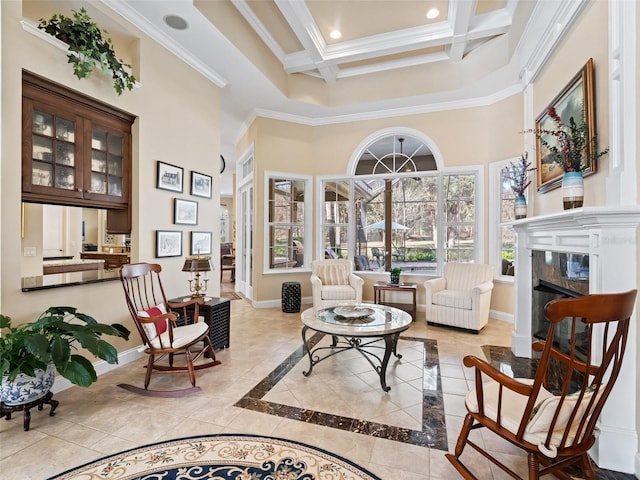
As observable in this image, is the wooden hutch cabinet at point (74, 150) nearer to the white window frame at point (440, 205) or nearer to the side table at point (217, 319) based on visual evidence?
the side table at point (217, 319)

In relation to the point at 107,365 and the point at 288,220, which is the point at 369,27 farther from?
the point at 107,365

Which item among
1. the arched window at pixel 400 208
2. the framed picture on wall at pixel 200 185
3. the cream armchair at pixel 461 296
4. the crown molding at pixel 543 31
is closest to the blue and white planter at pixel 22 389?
the framed picture on wall at pixel 200 185

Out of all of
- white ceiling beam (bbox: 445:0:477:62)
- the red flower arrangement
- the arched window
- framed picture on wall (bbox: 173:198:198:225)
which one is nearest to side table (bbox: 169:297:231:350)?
framed picture on wall (bbox: 173:198:198:225)

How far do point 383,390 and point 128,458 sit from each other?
1.90 m

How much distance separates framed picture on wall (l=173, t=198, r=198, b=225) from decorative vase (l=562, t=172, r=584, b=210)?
3978 mm

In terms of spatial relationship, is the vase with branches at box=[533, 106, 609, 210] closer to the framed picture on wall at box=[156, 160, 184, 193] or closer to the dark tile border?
the dark tile border

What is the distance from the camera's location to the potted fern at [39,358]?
2.03 metres

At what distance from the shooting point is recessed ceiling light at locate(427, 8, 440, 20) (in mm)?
A: 3887

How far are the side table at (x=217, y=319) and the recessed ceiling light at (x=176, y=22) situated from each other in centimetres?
312

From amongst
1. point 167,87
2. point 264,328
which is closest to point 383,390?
point 264,328

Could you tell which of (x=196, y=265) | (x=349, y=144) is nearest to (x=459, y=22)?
(x=349, y=144)

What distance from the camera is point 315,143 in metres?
6.30

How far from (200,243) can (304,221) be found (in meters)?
Answer: 2.33

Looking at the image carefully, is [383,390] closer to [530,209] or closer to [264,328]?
[264,328]
